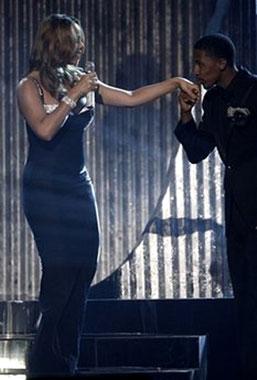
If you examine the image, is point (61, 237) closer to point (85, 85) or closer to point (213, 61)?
point (85, 85)

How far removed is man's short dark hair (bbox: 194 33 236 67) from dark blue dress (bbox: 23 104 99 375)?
0.49 meters

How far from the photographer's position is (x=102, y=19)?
5.63 metres

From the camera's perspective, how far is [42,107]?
392 centimetres

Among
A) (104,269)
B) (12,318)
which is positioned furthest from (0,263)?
(12,318)

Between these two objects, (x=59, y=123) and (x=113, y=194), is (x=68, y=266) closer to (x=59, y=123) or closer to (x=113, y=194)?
(x=59, y=123)

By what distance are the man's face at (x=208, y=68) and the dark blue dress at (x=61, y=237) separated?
0.44 meters

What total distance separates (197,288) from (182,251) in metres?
0.19

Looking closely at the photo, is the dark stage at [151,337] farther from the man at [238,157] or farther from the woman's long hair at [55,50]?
the woman's long hair at [55,50]

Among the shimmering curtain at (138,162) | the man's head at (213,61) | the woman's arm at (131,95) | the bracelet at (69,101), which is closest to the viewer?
the bracelet at (69,101)

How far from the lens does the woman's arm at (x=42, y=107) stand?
12.7 feet

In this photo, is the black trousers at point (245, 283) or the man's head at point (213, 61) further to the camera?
the man's head at point (213, 61)

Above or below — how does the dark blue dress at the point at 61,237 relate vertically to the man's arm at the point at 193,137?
below

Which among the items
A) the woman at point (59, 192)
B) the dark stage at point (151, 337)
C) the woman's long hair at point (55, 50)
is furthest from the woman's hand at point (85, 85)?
the dark stage at point (151, 337)

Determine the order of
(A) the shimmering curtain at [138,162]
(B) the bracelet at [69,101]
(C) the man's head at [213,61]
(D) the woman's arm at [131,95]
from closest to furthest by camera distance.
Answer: (B) the bracelet at [69,101] → (C) the man's head at [213,61] → (D) the woman's arm at [131,95] → (A) the shimmering curtain at [138,162]
